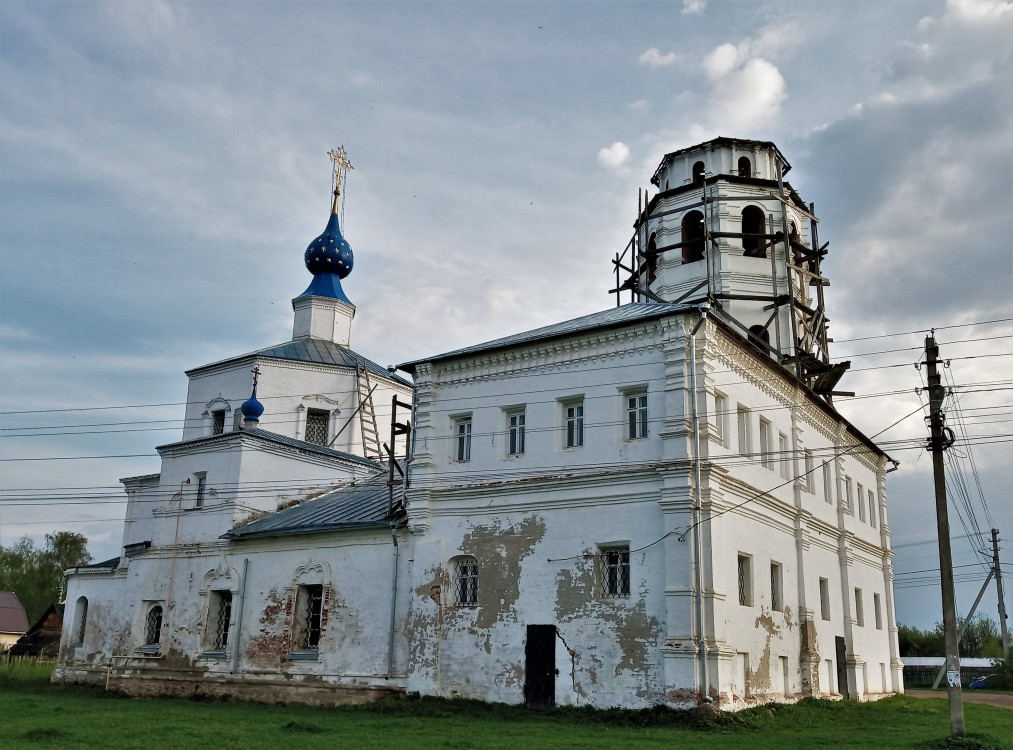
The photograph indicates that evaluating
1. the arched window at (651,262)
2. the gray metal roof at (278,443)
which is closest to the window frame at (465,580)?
the gray metal roof at (278,443)

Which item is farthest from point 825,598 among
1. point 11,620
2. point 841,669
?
point 11,620

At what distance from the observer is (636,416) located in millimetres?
18609

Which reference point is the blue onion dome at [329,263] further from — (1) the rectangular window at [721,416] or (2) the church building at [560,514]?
(1) the rectangular window at [721,416]

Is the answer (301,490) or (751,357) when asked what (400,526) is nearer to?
(301,490)

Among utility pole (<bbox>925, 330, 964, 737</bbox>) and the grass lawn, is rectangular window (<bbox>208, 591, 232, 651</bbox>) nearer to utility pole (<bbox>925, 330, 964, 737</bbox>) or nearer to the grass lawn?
the grass lawn

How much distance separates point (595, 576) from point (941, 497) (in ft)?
20.3

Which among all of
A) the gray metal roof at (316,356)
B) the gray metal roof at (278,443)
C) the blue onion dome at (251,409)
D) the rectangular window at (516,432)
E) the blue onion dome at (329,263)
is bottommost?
the rectangular window at (516,432)

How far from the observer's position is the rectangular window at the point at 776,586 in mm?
20375

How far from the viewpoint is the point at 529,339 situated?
19938mm

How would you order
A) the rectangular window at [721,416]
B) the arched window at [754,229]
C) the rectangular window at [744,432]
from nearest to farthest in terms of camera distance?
the rectangular window at [721,416], the rectangular window at [744,432], the arched window at [754,229]

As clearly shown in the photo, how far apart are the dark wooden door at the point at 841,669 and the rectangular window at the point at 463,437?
34.2ft

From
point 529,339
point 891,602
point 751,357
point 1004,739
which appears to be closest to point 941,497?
point 1004,739

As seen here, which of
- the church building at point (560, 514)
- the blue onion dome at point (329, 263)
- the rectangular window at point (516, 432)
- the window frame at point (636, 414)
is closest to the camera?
the church building at point (560, 514)

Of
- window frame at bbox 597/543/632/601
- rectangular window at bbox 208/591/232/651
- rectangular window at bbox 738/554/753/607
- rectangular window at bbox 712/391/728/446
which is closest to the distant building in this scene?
rectangular window at bbox 208/591/232/651
